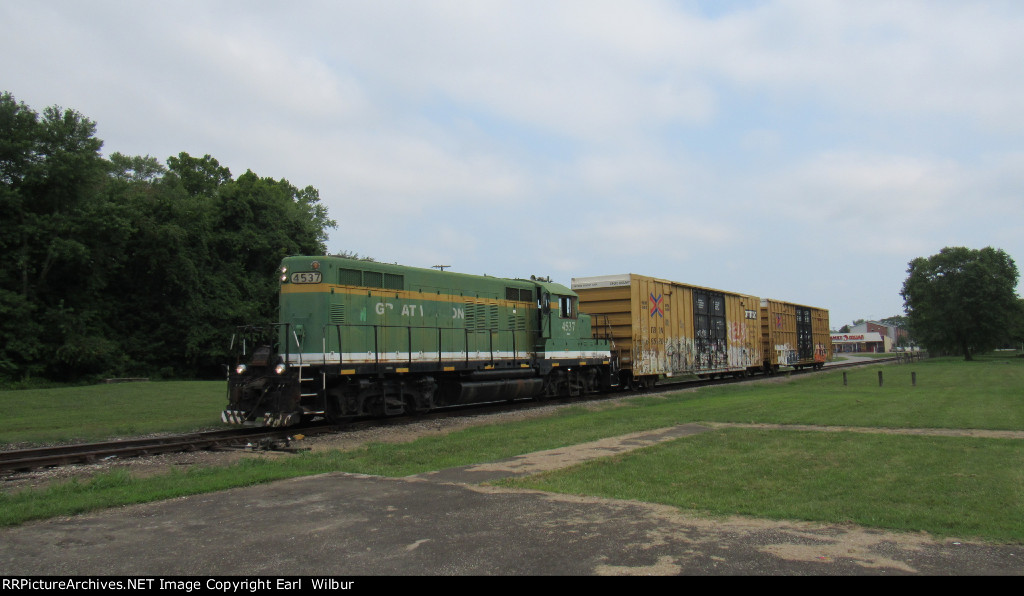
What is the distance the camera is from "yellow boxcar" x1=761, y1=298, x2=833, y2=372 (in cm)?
3325

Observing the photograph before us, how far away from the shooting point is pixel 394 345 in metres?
15.5

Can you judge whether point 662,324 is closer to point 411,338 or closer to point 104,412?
point 411,338

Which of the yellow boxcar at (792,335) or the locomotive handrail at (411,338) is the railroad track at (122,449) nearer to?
the locomotive handrail at (411,338)

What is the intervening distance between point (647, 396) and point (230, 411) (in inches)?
504

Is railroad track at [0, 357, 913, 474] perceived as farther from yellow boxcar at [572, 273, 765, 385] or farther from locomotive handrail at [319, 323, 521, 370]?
yellow boxcar at [572, 273, 765, 385]

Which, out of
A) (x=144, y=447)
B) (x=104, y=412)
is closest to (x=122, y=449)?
(x=144, y=447)

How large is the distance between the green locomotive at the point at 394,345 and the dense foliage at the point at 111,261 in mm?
24040

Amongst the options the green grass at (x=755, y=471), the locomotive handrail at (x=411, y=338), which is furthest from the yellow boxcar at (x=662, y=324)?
the green grass at (x=755, y=471)

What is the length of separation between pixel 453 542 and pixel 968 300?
226ft

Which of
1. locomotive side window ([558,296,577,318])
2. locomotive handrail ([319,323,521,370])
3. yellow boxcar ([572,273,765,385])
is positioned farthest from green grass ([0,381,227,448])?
yellow boxcar ([572,273,765,385])

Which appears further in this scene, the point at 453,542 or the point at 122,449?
the point at 122,449

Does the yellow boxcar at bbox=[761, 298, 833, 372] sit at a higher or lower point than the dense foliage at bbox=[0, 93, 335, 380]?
lower

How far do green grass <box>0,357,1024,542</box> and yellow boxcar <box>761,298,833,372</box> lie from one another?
1958cm

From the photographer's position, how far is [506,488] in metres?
7.33
